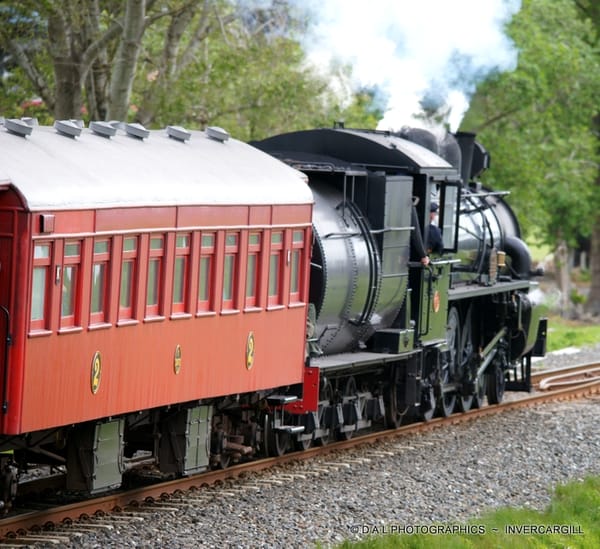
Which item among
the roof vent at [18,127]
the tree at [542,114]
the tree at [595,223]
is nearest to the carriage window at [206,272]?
the roof vent at [18,127]

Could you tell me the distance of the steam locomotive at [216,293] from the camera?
959 cm

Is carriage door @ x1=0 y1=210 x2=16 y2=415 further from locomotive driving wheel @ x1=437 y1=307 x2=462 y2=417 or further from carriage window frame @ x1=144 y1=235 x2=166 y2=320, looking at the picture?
locomotive driving wheel @ x1=437 y1=307 x2=462 y2=417

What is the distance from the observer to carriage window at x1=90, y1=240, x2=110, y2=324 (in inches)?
400

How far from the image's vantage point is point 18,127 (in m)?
10.1

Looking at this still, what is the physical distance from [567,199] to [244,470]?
31.0 m

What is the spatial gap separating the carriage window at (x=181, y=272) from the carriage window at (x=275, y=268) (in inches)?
60.0

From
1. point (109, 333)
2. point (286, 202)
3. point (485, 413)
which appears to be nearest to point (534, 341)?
point (485, 413)

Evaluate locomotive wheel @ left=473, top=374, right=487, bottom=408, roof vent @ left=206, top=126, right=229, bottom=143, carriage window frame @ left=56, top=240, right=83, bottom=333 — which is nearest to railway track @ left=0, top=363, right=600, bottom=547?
carriage window frame @ left=56, top=240, right=83, bottom=333

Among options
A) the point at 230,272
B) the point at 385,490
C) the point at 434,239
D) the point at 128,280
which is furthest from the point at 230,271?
the point at 434,239

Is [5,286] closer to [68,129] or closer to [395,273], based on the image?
[68,129]

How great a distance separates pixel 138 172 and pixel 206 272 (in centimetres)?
135

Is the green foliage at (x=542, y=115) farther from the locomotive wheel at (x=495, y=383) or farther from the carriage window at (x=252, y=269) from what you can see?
the carriage window at (x=252, y=269)

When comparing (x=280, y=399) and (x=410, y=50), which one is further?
(x=410, y=50)

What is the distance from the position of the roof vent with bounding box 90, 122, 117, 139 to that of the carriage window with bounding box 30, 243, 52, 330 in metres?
2.26
